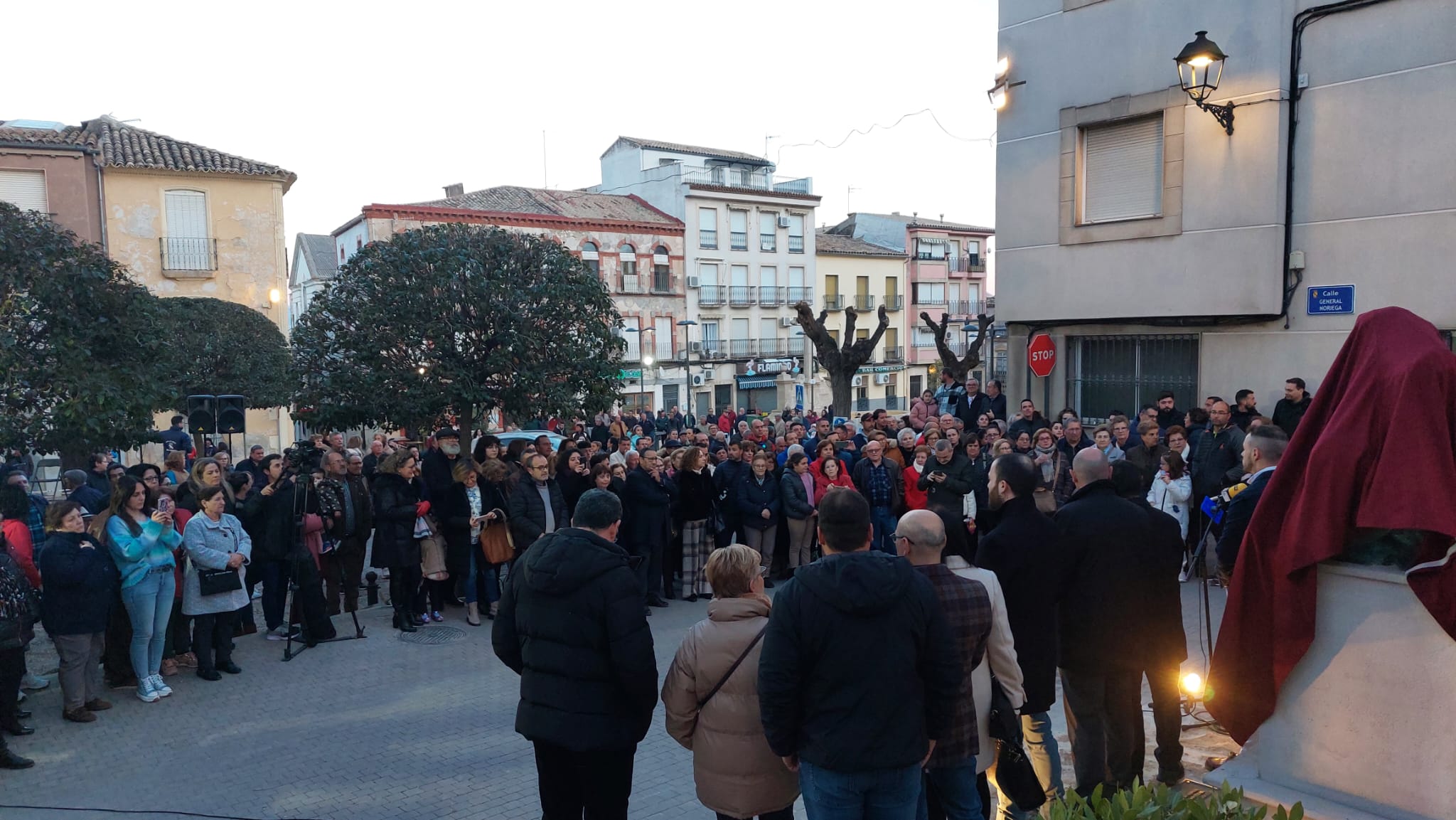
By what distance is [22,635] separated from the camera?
253 inches

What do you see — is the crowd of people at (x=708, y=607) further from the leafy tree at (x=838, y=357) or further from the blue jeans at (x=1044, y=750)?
the leafy tree at (x=838, y=357)

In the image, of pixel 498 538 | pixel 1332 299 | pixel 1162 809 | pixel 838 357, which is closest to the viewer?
pixel 1162 809

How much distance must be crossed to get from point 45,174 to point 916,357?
4484cm

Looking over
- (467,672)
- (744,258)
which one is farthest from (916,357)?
(467,672)

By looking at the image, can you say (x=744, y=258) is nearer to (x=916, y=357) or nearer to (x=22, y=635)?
(x=916, y=357)

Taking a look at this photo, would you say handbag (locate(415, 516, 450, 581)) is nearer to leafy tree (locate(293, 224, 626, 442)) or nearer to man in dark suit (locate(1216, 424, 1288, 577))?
leafy tree (locate(293, 224, 626, 442))

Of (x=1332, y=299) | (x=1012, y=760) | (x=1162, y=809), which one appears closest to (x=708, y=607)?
(x=1012, y=760)

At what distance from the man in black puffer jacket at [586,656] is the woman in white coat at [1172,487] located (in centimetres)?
777

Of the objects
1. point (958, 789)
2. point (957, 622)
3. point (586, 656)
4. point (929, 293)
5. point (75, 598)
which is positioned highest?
point (929, 293)

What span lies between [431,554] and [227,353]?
17.2m

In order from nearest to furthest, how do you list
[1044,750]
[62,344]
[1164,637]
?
1. [1044,750]
2. [1164,637]
3. [62,344]

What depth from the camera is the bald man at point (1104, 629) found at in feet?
15.4

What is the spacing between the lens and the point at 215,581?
7836mm

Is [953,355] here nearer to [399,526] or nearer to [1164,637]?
[399,526]
